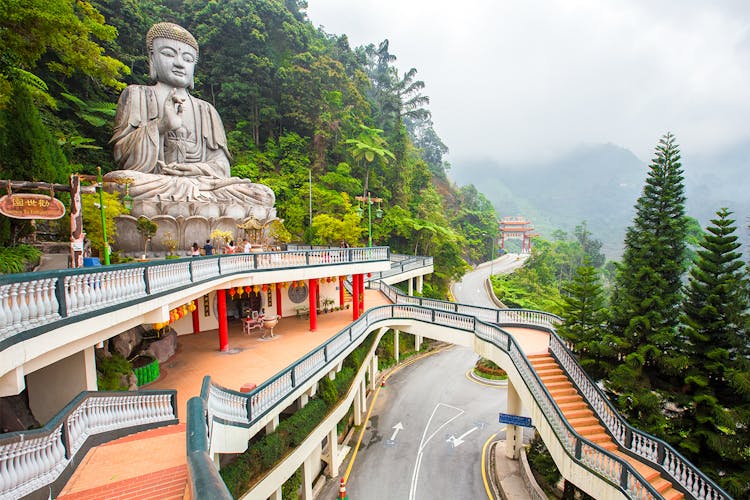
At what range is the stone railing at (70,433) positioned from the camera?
12.8 feet

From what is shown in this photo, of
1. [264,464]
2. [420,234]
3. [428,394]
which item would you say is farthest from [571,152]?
[264,464]

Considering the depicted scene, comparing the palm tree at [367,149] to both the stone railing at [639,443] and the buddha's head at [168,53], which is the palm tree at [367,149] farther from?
the stone railing at [639,443]

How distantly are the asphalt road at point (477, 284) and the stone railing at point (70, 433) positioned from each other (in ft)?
104

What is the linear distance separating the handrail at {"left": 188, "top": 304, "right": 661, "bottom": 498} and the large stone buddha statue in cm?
997

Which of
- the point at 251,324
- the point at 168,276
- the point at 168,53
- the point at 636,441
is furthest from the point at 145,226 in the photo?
the point at 636,441

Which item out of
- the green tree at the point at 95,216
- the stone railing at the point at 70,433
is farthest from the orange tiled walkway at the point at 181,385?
the green tree at the point at 95,216

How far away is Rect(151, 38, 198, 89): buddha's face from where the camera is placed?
20.3 m

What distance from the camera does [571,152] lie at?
640 feet

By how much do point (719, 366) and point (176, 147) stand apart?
25275mm

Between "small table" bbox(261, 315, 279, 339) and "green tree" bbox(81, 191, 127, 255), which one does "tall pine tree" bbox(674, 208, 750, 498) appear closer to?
"small table" bbox(261, 315, 279, 339)

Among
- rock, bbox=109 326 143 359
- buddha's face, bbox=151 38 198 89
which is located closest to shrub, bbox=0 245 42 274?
rock, bbox=109 326 143 359

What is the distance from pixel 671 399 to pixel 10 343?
561 inches

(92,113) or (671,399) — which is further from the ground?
(92,113)

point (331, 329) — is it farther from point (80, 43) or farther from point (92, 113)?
point (92, 113)
